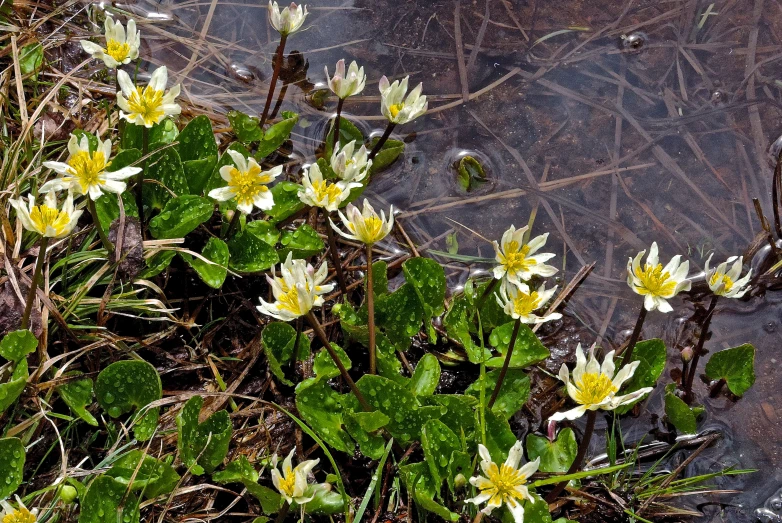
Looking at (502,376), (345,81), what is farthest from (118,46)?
(502,376)

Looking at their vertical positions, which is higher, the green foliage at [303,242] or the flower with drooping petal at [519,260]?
the flower with drooping petal at [519,260]

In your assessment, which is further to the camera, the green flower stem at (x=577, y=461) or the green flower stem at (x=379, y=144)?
the green flower stem at (x=379, y=144)

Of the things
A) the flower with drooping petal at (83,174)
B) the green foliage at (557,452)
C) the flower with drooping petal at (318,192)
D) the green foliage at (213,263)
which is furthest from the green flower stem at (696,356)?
the flower with drooping petal at (83,174)

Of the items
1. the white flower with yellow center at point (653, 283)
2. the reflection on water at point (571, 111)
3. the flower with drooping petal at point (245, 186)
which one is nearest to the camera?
the white flower with yellow center at point (653, 283)

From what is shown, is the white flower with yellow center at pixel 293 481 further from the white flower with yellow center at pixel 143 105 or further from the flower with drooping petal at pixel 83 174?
the white flower with yellow center at pixel 143 105

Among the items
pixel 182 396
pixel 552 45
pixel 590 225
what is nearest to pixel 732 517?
pixel 590 225
